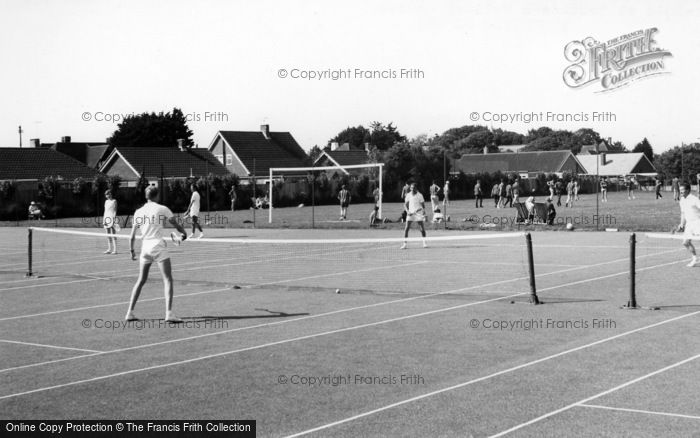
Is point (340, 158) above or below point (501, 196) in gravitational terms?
above

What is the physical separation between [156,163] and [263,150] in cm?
1338

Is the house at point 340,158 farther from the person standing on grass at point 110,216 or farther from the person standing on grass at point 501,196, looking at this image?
the person standing on grass at point 110,216

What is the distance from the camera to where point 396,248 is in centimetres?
2755

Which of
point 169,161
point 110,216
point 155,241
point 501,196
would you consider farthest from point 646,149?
point 155,241

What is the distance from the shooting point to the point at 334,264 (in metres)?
23.0

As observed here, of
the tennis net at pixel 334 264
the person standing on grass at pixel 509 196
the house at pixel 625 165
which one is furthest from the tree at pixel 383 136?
the tennis net at pixel 334 264

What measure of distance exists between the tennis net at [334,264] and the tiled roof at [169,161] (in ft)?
166

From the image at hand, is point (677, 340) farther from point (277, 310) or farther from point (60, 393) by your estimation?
point (60, 393)

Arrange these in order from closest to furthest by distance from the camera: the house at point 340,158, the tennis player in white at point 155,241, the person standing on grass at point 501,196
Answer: the tennis player in white at point 155,241, the person standing on grass at point 501,196, the house at point 340,158

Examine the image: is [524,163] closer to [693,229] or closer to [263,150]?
[263,150]

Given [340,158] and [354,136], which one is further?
[354,136]

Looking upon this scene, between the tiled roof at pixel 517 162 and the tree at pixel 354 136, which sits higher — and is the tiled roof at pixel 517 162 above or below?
below

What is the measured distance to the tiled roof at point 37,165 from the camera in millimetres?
70938

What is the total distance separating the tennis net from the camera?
709 inches
